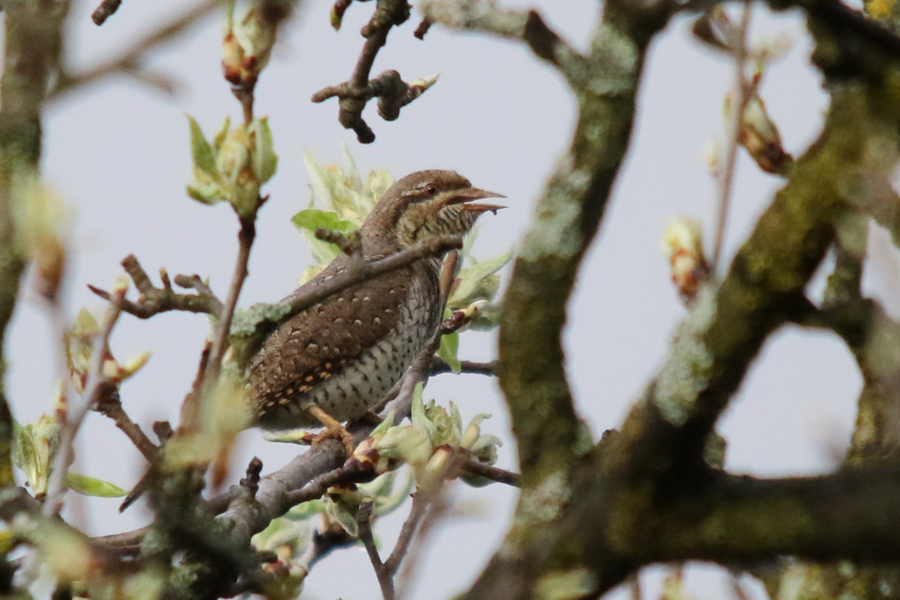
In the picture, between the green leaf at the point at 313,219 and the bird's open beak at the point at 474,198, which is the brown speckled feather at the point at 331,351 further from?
the green leaf at the point at 313,219

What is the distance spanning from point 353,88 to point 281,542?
199 cm

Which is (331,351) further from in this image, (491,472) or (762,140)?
(762,140)

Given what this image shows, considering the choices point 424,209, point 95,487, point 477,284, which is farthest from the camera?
point 424,209

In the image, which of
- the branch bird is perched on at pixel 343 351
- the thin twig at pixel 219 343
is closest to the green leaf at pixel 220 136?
the thin twig at pixel 219 343

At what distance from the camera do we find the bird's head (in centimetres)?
562

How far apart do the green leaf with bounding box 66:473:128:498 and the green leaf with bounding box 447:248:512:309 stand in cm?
201

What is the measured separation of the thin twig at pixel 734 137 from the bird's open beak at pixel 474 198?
12.8 ft

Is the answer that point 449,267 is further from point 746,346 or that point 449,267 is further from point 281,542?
point 746,346

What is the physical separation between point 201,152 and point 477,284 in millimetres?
2966

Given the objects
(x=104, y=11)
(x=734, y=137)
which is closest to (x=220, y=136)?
(x=734, y=137)

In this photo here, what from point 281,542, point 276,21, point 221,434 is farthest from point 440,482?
point 281,542

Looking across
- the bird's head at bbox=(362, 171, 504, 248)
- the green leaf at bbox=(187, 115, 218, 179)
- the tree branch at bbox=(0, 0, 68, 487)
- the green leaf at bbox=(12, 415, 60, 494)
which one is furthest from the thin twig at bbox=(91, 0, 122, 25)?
the bird's head at bbox=(362, 171, 504, 248)

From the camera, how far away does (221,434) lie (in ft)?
4.47

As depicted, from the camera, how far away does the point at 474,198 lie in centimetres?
571
